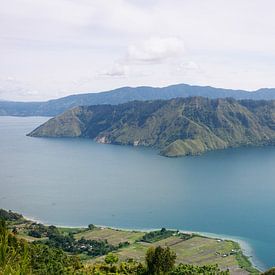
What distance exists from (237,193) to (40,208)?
5080 cm

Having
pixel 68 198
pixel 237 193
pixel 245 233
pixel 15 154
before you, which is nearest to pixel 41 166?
pixel 15 154

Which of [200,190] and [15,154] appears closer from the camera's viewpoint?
[200,190]

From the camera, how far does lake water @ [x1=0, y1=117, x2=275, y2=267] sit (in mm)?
93500

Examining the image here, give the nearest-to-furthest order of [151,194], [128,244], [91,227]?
[128,244]
[91,227]
[151,194]

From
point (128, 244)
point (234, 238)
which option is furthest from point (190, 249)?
point (234, 238)

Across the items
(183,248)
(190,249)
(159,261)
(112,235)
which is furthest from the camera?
(112,235)

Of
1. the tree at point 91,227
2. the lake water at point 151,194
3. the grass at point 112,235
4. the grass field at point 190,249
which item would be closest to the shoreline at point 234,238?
the lake water at point 151,194

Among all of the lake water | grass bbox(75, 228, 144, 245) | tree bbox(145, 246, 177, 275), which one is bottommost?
grass bbox(75, 228, 144, 245)

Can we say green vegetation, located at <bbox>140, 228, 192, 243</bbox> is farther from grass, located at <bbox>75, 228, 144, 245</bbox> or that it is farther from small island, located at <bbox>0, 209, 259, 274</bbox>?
grass, located at <bbox>75, 228, 144, 245</bbox>

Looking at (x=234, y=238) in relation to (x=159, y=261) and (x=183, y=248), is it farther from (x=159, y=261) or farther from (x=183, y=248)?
(x=159, y=261)

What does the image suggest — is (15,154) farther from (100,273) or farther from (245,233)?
(100,273)

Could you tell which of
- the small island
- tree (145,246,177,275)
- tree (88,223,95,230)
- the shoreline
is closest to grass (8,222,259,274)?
the small island

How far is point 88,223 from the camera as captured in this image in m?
93.9

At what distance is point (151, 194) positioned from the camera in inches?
4631
